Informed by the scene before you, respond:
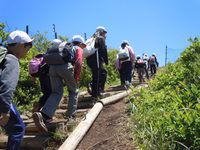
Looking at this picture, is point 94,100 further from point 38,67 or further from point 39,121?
point 39,121

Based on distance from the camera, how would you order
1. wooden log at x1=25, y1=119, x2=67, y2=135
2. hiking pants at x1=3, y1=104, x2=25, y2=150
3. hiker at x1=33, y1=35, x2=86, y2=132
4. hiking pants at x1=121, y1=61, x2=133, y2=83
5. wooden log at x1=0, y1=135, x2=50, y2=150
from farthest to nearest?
hiking pants at x1=121, y1=61, x2=133, y2=83
hiker at x1=33, y1=35, x2=86, y2=132
wooden log at x1=25, y1=119, x2=67, y2=135
wooden log at x1=0, y1=135, x2=50, y2=150
hiking pants at x1=3, y1=104, x2=25, y2=150

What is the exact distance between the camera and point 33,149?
25.7 ft

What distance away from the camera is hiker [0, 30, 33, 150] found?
520 cm

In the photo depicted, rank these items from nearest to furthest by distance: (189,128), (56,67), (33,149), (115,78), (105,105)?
(189,128)
(33,149)
(56,67)
(105,105)
(115,78)

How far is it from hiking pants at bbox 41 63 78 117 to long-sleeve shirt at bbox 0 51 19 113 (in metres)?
2.85

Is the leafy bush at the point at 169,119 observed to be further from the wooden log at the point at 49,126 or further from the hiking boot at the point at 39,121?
the hiking boot at the point at 39,121

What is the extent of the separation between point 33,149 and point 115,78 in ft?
43.8

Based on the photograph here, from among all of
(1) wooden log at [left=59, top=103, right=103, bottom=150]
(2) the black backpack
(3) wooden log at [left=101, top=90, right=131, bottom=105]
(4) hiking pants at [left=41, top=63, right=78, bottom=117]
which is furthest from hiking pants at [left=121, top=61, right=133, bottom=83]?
(2) the black backpack

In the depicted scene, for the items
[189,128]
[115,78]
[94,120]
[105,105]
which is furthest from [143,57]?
[189,128]

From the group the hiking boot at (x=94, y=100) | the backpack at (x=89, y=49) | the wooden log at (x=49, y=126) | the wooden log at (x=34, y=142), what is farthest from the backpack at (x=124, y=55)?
the wooden log at (x=34, y=142)

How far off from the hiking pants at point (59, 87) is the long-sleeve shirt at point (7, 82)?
2.85m

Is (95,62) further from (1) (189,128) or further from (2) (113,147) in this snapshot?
(1) (189,128)

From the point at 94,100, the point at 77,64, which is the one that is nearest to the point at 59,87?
the point at 77,64

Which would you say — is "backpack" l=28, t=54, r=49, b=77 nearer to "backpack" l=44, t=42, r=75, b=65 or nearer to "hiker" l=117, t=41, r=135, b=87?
"backpack" l=44, t=42, r=75, b=65
